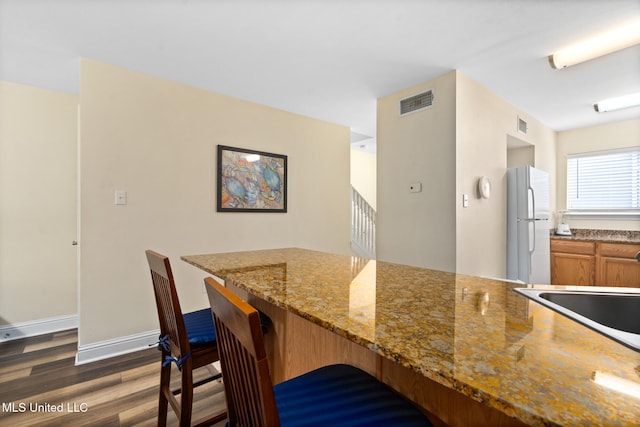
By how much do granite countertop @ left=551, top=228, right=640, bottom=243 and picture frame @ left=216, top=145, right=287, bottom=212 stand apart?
3.83 meters

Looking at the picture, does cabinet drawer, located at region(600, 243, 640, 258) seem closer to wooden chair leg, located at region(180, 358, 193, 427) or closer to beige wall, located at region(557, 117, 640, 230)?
beige wall, located at region(557, 117, 640, 230)

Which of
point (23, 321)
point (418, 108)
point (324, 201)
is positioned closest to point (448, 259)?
point (418, 108)

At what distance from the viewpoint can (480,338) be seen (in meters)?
0.66

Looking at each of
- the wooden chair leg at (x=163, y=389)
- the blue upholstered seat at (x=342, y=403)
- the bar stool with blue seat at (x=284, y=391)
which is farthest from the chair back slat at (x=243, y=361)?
the wooden chair leg at (x=163, y=389)

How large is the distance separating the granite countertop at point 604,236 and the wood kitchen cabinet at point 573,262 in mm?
98

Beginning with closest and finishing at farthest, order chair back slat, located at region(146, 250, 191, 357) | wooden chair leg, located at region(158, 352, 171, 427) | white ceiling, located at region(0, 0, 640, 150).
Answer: chair back slat, located at region(146, 250, 191, 357), wooden chair leg, located at region(158, 352, 171, 427), white ceiling, located at region(0, 0, 640, 150)

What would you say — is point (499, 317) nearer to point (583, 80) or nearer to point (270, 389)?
point (270, 389)

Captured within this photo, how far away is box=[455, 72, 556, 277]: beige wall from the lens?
2.81m

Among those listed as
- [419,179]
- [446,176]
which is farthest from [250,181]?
[446,176]

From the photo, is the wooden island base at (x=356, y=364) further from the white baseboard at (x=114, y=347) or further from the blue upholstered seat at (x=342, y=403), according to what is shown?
the white baseboard at (x=114, y=347)

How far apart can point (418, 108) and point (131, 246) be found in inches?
119

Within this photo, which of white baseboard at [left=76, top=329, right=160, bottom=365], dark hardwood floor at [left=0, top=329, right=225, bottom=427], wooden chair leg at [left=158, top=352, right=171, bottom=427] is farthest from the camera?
white baseboard at [left=76, top=329, right=160, bottom=365]

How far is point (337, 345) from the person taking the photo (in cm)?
111

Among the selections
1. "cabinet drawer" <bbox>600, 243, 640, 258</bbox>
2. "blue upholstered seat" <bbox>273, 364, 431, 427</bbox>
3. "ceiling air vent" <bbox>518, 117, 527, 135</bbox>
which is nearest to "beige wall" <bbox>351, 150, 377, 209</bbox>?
"ceiling air vent" <bbox>518, 117, 527, 135</bbox>
